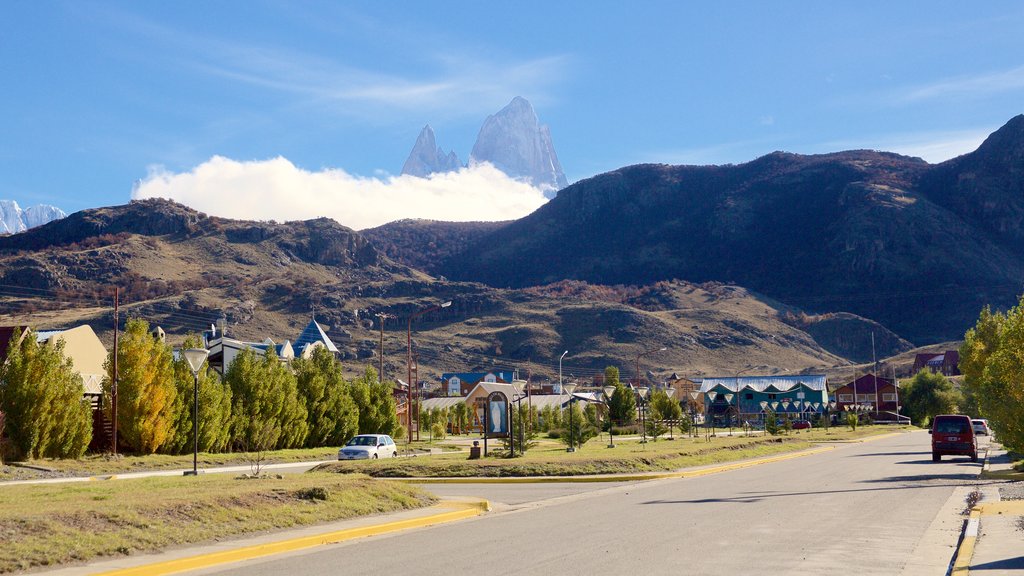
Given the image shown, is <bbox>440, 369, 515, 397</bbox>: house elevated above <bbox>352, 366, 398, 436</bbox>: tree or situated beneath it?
elevated above

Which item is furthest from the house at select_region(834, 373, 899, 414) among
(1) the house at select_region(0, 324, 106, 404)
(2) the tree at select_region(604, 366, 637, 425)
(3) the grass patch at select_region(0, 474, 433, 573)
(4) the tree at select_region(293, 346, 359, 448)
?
(3) the grass patch at select_region(0, 474, 433, 573)

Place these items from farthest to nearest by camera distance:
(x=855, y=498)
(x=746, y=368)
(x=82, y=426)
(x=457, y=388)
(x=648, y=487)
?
(x=746, y=368) < (x=457, y=388) < (x=82, y=426) < (x=648, y=487) < (x=855, y=498)

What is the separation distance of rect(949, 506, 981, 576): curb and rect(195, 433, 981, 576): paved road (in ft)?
1.17

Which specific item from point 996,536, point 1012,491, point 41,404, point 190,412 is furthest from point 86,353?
point 996,536

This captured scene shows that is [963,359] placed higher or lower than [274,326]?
lower

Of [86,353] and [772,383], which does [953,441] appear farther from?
[772,383]

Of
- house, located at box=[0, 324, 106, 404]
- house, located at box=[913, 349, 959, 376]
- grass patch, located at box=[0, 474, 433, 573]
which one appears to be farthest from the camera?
house, located at box=[913, 349, 959, 376]

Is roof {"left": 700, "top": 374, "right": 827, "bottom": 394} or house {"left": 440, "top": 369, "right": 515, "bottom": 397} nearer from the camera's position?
roof {"left": 700, "top": 374, "right": 827, "bottom": 394}

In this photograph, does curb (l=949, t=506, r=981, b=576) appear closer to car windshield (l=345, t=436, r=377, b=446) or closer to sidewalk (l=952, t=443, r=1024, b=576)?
sidewalk (l=952, t=443, r=1024, b=576)

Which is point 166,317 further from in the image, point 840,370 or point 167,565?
point 167,565

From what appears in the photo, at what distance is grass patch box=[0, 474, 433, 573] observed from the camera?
1344 centimetres

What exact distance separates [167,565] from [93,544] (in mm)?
1427

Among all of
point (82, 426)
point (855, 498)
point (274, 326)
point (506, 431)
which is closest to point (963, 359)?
point (506, 431)

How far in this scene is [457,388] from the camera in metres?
143
